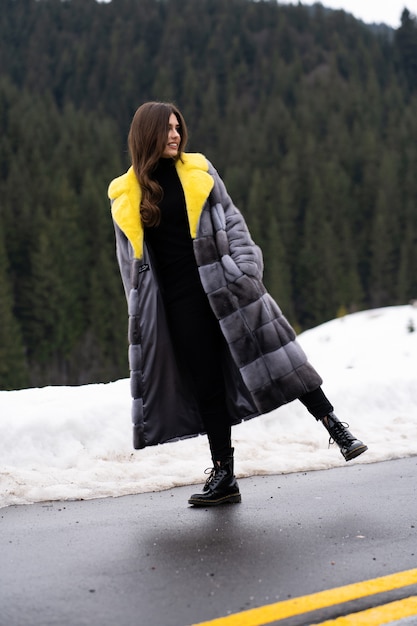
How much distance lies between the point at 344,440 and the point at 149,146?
5.26ft

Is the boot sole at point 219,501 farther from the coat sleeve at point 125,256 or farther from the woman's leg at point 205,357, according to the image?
the coat sleeve at point 125,256

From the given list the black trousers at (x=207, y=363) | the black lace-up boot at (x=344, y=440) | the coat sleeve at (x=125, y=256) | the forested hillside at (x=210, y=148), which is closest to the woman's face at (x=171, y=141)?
the coat sleeve at (x=125, y=256)

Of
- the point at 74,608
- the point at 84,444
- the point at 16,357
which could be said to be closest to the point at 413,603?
the point at 74,608

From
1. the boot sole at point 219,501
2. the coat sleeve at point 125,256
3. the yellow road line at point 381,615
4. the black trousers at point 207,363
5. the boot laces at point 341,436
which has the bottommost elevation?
the boot sole at point 219,501

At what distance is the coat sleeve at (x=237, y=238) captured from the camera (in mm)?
4141

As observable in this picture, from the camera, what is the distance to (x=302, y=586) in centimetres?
285

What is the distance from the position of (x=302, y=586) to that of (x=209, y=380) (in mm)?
1503

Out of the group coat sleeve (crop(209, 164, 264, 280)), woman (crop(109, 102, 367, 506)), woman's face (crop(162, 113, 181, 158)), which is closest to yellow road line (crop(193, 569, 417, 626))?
woman (crop(109, 102, 367, 506))

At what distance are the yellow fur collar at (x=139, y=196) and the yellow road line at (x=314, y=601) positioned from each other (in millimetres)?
1816

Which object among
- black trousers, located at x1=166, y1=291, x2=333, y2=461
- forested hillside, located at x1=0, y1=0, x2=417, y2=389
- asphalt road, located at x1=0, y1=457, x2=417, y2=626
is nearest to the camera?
asphalt road, located at x1=0, y1=457, x2=417, y2=626

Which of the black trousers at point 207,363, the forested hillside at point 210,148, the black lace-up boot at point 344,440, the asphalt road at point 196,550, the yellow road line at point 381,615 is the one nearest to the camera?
the yellow road line at point 381,615

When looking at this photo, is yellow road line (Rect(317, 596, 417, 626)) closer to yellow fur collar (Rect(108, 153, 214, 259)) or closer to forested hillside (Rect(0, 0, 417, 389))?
yellow fur collar (Rect(108, 153, 214, 259))

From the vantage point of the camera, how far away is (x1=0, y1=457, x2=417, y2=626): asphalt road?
8.89ft

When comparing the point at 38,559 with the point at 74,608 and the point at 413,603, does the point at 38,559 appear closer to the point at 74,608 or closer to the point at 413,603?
the point at 74,608
